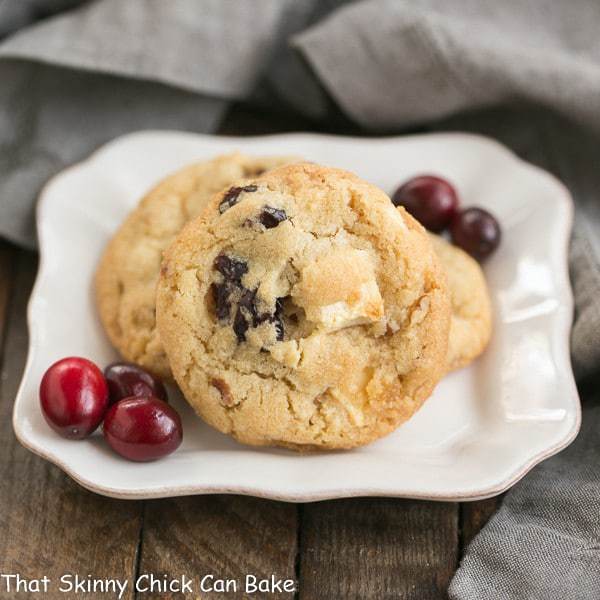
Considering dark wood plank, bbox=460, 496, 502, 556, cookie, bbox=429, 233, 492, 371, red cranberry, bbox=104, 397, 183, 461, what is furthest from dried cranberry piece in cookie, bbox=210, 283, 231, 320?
dark wood plank, bbox=460, 496, 502, 556

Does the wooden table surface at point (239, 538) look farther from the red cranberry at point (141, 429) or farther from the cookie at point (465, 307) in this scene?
the cookie at point (465, 307)

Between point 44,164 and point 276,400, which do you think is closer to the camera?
point 276,400

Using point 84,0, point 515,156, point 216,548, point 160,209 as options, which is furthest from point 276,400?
point 84,0

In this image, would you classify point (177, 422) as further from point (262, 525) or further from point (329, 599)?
point (329, 599)

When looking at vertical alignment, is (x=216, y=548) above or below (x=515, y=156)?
below

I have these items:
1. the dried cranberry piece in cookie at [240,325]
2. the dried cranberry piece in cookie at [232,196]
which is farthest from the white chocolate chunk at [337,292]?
the dried cranberry piece in cookie at [232,196]

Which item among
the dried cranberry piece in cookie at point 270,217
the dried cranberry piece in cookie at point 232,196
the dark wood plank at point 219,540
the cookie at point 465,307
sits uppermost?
→ the dried cranberry piece in cookie at point 270,217
